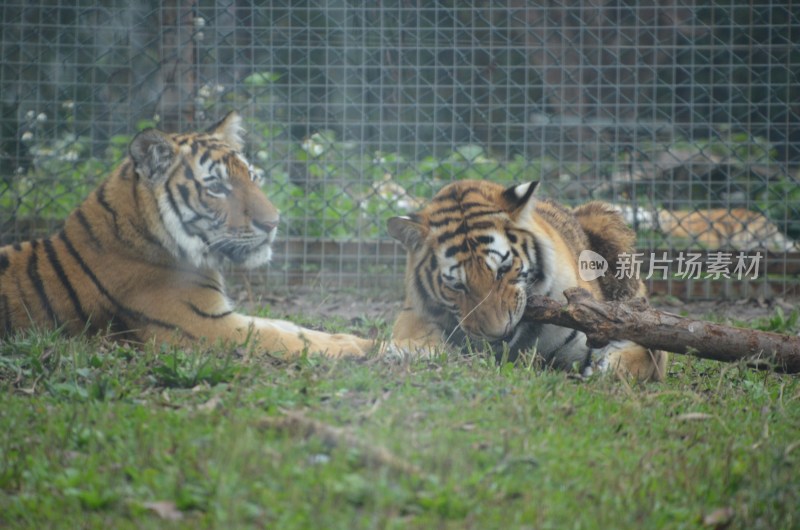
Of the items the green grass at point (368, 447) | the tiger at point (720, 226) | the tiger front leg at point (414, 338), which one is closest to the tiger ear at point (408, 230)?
the tiger front leg at point (414, 338)

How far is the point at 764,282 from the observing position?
643 centimetres

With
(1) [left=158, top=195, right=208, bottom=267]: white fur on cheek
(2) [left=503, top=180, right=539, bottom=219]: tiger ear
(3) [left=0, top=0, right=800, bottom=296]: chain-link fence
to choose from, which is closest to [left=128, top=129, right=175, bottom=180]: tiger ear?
(1) [left=158, top=195, right=208, bottom=267]: white fur on cheek

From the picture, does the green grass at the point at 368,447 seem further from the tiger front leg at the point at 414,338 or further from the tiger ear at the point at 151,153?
the tiger ear at the point at 151,153

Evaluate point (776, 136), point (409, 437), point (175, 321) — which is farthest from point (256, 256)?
point (776, 136)

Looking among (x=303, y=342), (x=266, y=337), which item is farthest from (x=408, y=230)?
(x=266, y=337)

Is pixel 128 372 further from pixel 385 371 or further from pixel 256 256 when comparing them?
pixel 256 256

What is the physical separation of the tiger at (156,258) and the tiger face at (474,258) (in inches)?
19.0

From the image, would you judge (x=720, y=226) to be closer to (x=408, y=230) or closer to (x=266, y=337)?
(x=408, y=230)

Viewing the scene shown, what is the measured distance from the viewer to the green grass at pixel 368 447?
7.29 ft

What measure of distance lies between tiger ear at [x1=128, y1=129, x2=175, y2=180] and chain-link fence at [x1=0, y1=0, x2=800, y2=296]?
7.95ft

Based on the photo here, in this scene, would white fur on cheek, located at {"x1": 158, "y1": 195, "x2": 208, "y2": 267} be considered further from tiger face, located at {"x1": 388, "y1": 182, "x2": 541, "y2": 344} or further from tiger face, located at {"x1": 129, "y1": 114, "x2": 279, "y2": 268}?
tiger face, located at {"x1": 388, "y1": 182, "x2": 541, "y2": 344}

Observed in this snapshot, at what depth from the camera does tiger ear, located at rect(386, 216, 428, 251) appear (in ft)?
12.9

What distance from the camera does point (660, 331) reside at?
3584 mm

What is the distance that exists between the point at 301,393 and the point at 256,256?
146 cm
